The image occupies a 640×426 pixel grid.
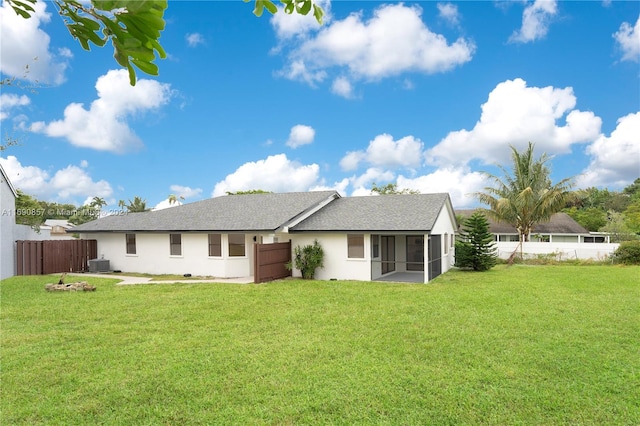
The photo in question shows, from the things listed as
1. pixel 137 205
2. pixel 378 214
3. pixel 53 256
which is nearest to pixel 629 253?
pixel 378 214

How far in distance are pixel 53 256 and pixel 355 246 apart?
1543 centimetres

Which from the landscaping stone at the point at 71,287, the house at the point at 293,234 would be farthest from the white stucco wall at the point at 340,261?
the landscaping stone at the point at 71,287

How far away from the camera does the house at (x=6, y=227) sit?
702 inches

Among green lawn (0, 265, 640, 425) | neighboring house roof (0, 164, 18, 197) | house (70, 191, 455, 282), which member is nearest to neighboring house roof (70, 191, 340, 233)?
house (70, 191, 455, 282)

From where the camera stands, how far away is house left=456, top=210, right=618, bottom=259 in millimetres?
25281

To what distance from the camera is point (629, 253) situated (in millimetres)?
23172

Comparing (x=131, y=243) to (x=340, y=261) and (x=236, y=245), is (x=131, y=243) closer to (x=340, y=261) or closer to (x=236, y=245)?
(x=236, y=245)

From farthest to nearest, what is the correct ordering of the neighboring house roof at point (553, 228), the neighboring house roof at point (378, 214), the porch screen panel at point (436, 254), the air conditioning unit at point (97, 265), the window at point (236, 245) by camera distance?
the neighboring house roof at point (553, 228), the air conditioning unit at point (97, 265), the window at point (236, 245), the porch screen panel at point (436, 254), the neighboring house roof at point (378, 214)

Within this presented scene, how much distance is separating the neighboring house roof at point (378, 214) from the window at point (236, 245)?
275 cm

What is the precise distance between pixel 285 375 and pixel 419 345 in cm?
284

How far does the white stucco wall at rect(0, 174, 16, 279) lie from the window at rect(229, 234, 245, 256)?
9.98 m

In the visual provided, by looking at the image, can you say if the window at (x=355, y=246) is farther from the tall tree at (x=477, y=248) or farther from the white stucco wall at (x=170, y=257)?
the tall tree at (x=477, y=248)

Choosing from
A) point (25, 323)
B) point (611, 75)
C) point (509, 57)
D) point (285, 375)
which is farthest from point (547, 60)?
point (25, 323)

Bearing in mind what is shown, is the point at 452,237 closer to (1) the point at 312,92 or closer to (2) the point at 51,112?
(1) the point at 312,92
